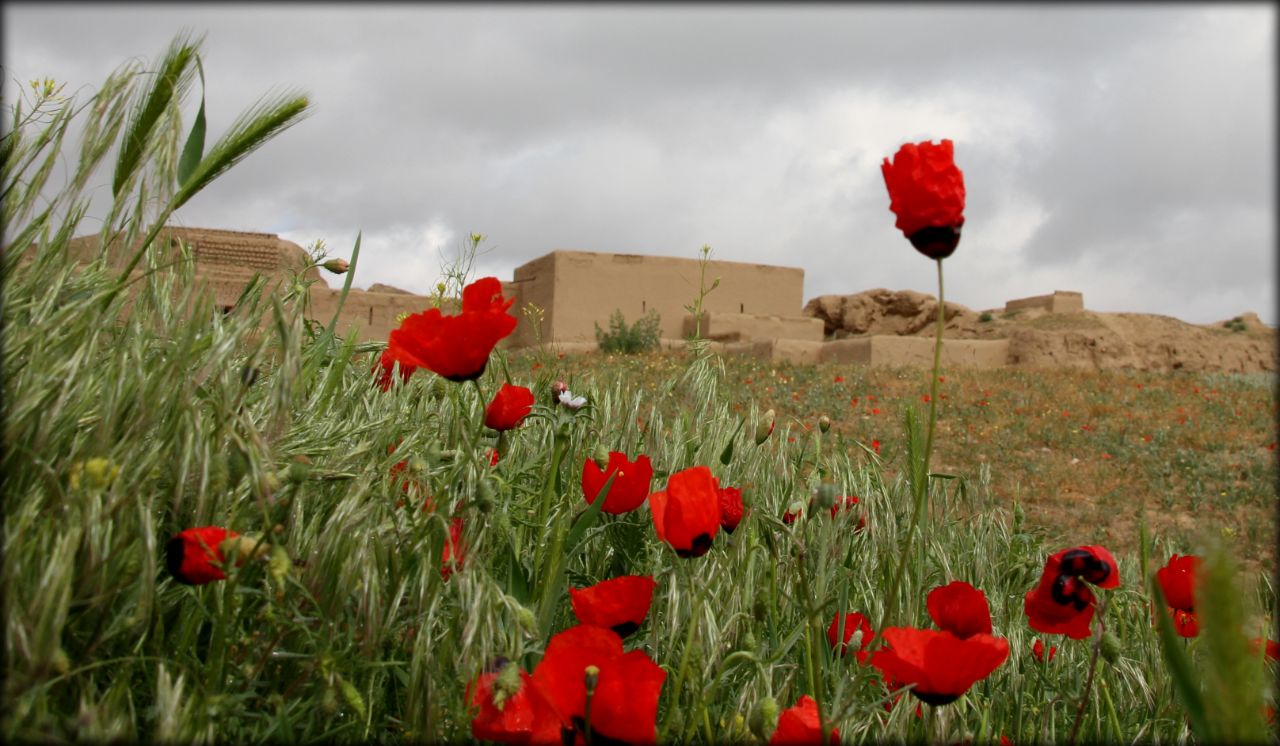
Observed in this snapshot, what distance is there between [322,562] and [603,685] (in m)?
0.44

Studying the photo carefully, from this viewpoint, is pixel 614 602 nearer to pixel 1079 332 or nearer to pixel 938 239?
pixel 938 239

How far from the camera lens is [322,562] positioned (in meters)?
1.28

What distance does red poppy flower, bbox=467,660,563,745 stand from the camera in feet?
3.70

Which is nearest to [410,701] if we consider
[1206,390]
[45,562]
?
[45,562]

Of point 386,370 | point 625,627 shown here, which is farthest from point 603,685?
point 386,370

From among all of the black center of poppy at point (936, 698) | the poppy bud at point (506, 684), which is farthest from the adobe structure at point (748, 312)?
the poppy bud at point (506, 684)

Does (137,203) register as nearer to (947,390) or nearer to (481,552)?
(481,552)

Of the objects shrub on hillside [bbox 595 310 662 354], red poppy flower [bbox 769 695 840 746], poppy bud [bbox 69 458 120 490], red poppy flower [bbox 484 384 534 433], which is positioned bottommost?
red poppy flower [bbox 769 695 840 746]

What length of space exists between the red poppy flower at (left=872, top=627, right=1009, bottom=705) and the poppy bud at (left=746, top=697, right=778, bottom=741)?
0.52 ft

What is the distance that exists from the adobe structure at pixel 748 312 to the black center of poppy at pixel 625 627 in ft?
38.7

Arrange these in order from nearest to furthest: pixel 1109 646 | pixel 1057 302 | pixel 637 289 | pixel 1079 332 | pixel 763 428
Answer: pixel 1109 646, pixel 763 428, pixel 1079 332, pixel 637 289, pixel 1057 302

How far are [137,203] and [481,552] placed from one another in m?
0.74

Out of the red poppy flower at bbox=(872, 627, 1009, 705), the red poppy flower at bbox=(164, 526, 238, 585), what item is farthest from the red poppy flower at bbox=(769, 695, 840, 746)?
the red poppy flower at bbox=(164, 526, 238, 585)

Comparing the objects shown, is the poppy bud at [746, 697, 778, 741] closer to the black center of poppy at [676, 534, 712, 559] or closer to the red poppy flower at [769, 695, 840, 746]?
the red poppy flower at [769, 695, 840, 746]
